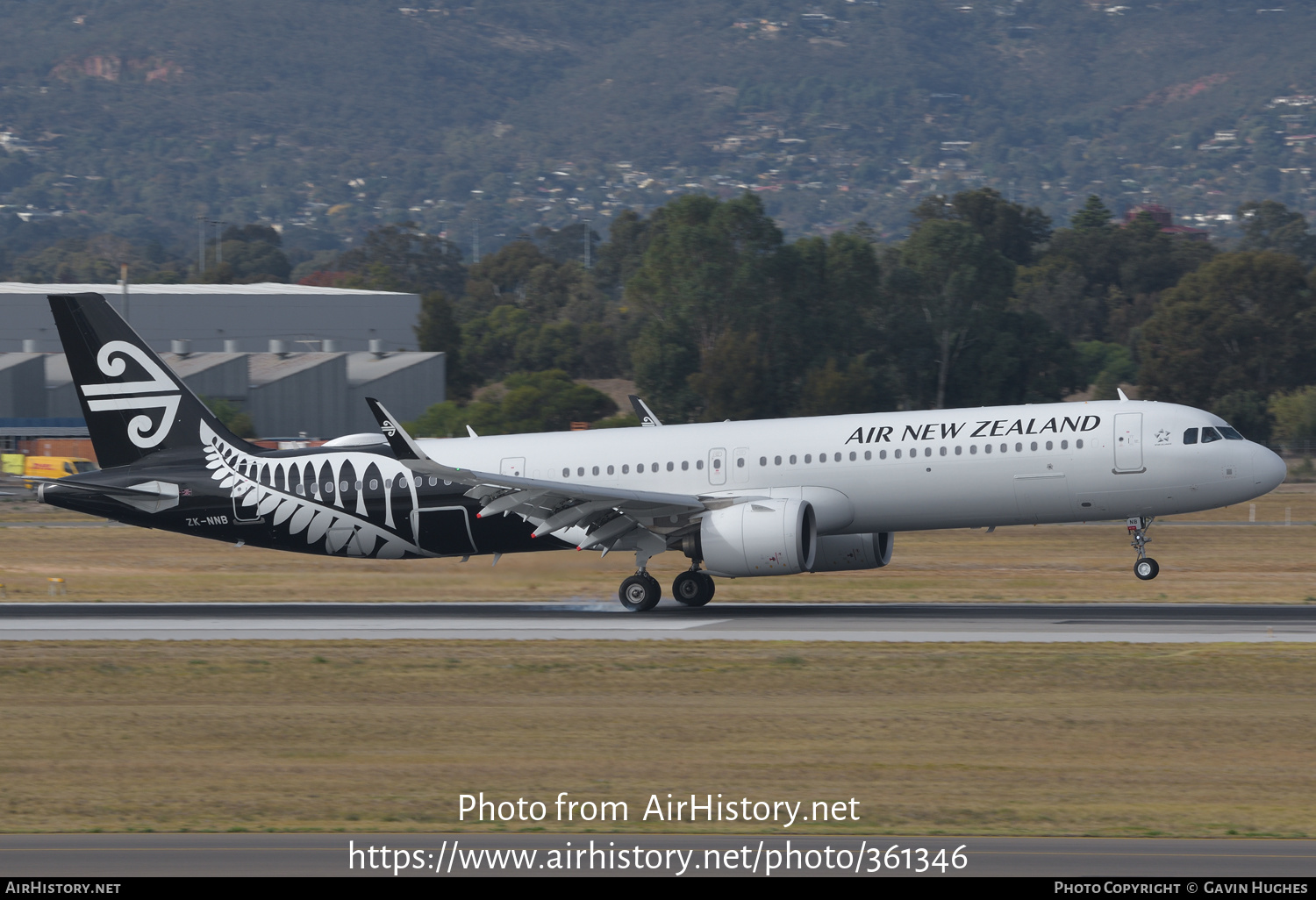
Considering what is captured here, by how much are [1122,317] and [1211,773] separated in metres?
137

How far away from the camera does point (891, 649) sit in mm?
29031

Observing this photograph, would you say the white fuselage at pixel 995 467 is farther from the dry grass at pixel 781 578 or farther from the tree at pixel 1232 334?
the tree at pixel 1232 334

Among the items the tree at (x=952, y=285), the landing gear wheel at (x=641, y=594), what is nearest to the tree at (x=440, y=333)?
the tree at (x=952, y=285)

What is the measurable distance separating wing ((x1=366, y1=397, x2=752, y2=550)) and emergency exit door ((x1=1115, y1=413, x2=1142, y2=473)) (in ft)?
25.8

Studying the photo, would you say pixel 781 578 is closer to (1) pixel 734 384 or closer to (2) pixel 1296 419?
(1) pixel 734 384

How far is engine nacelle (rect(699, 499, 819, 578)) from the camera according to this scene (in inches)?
1310

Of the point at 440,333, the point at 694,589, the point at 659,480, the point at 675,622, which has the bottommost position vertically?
the point at 675,622

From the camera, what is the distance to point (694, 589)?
119 feet

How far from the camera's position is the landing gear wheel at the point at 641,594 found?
35812 millimetres

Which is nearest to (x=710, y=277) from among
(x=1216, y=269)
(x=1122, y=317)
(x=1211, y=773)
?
(x=1216, y=269)

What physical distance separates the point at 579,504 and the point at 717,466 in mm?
3218

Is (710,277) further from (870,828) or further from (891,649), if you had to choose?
(870,828)

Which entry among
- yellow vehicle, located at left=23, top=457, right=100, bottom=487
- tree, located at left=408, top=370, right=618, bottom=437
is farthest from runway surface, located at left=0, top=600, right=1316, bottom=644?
tree, located at left=408, top=370, right=618, bottom=437

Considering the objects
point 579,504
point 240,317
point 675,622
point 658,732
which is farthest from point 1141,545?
point 240,317
